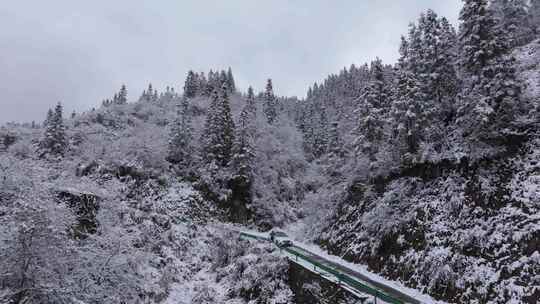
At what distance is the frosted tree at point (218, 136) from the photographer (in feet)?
147

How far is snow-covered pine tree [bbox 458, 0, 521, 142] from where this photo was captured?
832 inches

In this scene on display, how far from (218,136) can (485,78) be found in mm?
31204

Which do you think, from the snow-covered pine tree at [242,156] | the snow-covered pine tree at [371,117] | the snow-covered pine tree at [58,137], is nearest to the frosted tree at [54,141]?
the snow-covered pine tree at [58,137]

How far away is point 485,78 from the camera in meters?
22.1

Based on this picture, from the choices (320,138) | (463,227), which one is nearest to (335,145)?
(320,138)

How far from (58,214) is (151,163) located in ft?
96.8

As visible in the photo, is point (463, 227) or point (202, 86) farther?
point (202, 86)

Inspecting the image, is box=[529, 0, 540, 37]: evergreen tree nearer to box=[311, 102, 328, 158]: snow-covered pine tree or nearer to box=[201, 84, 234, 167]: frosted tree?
box=[311, 102, 328, 158]: snow-covered pine tree

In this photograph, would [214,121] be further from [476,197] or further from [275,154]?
[476,197]

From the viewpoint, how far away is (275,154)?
56.9m

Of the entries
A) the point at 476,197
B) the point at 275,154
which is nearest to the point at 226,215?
the point at 275,154

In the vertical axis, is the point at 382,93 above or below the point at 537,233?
above

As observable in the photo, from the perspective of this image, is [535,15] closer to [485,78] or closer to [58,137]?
[485,78]

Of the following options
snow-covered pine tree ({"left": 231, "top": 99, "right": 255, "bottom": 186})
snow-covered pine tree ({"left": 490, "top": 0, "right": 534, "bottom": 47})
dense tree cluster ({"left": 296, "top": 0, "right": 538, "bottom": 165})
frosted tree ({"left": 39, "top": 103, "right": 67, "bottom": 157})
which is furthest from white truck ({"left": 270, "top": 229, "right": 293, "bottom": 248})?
snow-covered pine tree ({"left": 490, "top": 0, "right": 534, "bottom": 47})
